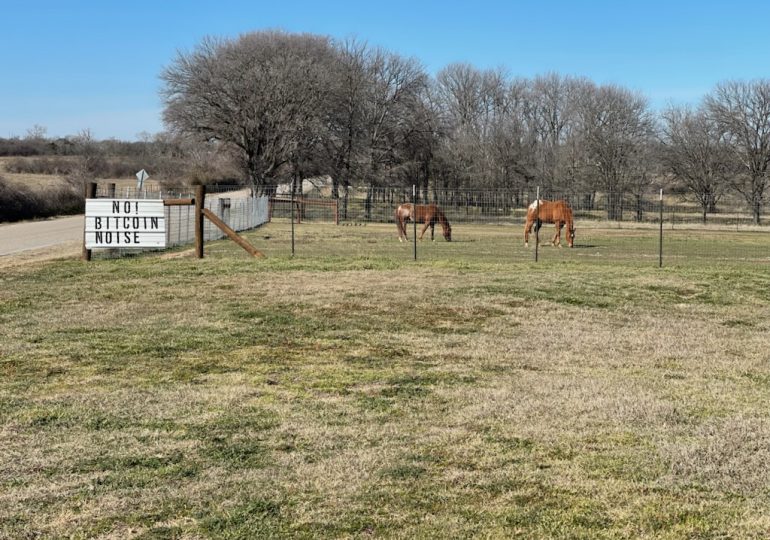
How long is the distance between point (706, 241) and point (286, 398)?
27.9 meters

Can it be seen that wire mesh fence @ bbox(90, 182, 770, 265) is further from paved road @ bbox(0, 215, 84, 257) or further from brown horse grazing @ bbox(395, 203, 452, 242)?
paved road @ bbox(0, 215, 84, 257)

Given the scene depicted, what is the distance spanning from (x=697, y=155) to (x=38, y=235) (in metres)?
48.2

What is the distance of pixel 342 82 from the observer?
5275 centimetres

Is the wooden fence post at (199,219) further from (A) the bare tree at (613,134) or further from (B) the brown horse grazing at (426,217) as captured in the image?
(A) the bare tree at (613,134)

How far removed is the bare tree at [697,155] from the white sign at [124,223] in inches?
1944

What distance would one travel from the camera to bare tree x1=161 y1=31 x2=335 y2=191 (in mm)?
48812

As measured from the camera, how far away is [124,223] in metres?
16.5

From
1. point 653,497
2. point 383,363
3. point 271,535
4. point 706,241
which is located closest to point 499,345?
point 383,363

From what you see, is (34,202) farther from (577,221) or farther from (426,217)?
(577,221)

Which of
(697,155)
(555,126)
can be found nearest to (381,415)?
(697,155)

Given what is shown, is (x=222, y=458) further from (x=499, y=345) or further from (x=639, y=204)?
(x=639, y=204)

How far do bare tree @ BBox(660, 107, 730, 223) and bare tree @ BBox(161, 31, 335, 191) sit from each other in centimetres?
2860

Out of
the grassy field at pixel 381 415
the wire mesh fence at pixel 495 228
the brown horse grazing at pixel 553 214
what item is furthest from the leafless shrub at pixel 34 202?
the grassy field at pixel 381 415

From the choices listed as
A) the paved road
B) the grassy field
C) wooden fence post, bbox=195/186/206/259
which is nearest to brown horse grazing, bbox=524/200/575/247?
wooden fence post, bbox=195/186/206/259
